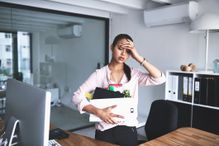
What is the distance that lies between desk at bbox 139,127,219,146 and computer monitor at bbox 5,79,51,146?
82cm

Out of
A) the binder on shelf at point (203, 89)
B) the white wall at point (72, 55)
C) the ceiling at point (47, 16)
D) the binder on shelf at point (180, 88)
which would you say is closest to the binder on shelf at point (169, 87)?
the binder on shelf at point (180, 88)

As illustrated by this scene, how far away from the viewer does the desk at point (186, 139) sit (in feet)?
4.87

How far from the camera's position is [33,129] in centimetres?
96

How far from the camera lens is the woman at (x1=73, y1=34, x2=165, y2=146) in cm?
143

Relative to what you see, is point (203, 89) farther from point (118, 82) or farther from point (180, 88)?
point (118, 82)

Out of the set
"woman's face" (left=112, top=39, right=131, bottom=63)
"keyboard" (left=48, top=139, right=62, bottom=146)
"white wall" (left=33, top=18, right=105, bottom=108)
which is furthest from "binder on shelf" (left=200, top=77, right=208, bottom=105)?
"white wall" (left=33, top=18, right=105, bottom=108)

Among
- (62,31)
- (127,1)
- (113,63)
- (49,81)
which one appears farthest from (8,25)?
(113,63)

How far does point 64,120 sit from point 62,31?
1693mm

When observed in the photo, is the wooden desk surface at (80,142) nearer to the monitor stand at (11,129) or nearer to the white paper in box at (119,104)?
the white paper in box at (119,104)

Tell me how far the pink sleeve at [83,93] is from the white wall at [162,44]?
195cm

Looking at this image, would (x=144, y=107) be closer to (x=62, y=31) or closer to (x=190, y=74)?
(x=190, y=74)

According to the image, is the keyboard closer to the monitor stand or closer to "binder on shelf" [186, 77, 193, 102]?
the monitor stand

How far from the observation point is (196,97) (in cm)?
252

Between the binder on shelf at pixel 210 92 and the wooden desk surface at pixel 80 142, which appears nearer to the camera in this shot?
the wooden desk surface at pixel 80 142
